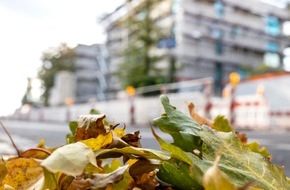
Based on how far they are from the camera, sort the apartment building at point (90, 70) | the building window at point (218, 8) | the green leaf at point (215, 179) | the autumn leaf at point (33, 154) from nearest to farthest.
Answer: the green leaf at point (215, 179), the autumn leaf at point (33, 154), the building window at point (218, 8), the apartment building at point (90, 70)

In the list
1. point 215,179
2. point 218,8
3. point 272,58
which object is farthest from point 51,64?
point 215,179

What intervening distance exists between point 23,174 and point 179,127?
155 millimetres

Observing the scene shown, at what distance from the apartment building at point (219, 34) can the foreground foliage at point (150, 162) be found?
27.7 m

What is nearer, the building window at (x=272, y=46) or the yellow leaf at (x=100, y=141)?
the yellow leaf at (x=100, y=141)

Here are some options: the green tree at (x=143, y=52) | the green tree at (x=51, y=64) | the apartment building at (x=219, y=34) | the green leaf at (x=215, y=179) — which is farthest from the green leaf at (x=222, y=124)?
the green tree at (x=51, y=64)

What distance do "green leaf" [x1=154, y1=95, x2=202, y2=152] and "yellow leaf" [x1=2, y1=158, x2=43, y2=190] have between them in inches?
4.8

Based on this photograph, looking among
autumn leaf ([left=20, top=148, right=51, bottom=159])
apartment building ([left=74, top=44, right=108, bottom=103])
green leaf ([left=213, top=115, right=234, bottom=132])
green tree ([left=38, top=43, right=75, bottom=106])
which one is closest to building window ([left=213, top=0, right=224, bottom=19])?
apartment building ([left=74, top=44, right=108, bottom=103])

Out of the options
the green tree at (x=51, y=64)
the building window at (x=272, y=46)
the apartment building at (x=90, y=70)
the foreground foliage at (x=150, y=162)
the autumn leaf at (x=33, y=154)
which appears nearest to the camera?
the foreground foliage at (x=150, y=162)

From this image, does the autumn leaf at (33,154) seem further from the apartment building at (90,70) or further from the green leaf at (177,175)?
the apartment building at (90,70)

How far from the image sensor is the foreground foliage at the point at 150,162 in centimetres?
34

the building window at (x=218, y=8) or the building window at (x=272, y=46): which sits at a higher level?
the building window at (x=218, y=8)

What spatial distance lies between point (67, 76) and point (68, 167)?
81.6ft

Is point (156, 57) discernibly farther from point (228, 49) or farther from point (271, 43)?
point (271, 43)

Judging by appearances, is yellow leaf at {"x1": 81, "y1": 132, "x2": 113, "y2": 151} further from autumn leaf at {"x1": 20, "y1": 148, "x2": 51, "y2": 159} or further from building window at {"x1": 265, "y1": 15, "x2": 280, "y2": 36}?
building window at {"x1": 265, "y1": 15, "x2": 280, "y2": 36}
